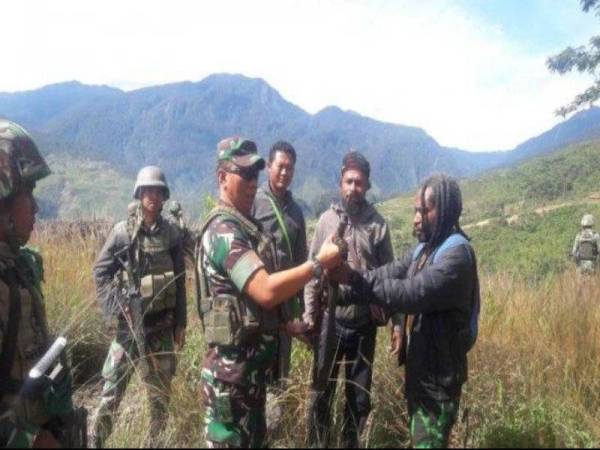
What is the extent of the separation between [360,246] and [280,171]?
0.87m

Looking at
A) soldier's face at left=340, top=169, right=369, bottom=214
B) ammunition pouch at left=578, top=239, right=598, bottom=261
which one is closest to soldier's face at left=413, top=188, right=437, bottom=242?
soldier's face at left=340, top=169, right=369, bottom=214

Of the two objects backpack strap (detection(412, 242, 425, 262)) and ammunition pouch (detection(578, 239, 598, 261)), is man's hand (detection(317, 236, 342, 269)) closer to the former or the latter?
backpack strap (detection(412, 242, 425, 262))

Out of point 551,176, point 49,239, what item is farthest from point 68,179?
point 49,239

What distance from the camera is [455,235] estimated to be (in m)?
2.53

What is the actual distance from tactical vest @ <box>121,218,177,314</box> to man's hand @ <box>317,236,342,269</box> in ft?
5.60

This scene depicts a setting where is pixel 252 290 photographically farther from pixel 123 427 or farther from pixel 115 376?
pixel 115 376

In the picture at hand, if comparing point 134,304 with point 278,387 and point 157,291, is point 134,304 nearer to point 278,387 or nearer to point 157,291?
point 157,291

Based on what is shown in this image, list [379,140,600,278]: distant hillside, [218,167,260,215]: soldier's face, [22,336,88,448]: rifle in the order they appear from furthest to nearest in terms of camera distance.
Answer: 1. [379,140,600,278]: distant hillside
2. [218,167,260,215]: soldier's face
3. [22,336,88,448]: rifle

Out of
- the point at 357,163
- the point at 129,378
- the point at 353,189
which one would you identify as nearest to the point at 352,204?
the point at 353,189

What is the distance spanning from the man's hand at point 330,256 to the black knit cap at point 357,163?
148 centimetres

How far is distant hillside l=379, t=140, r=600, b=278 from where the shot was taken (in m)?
34.8

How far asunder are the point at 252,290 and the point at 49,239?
574cm

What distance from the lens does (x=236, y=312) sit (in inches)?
91.2

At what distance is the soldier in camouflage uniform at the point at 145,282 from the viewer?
3596 mm
